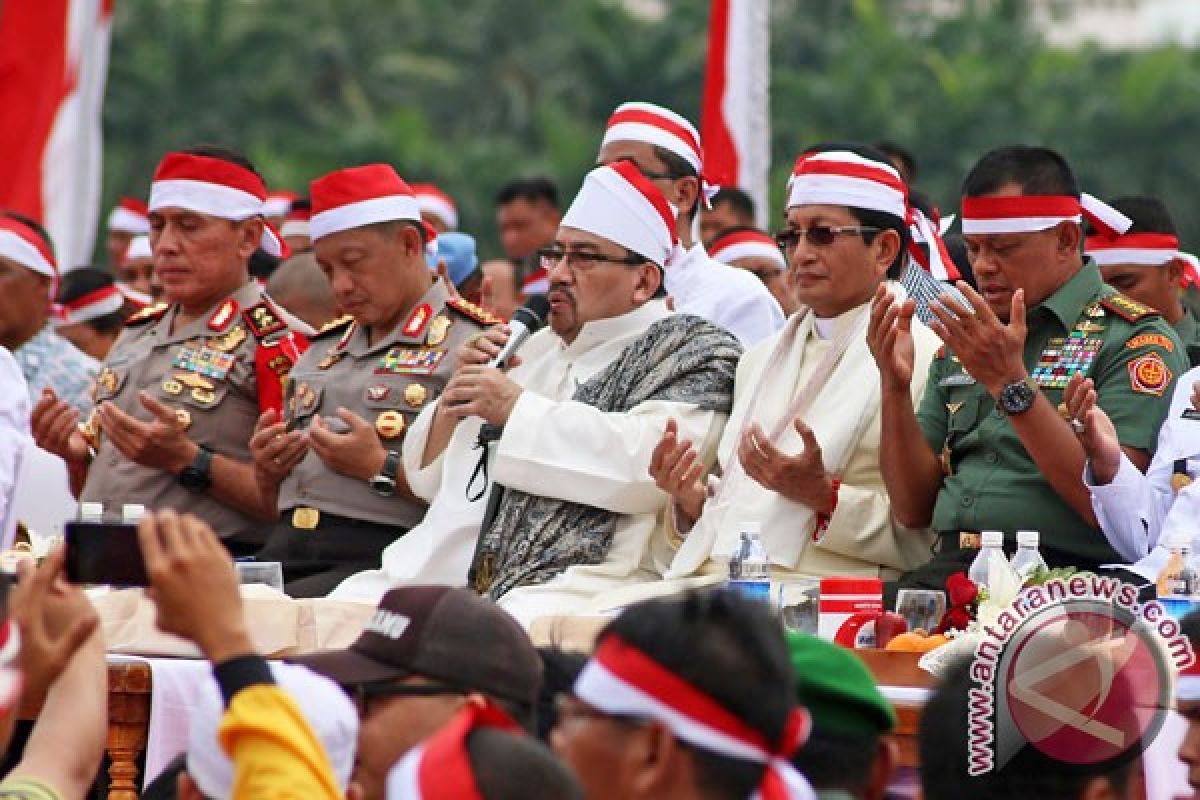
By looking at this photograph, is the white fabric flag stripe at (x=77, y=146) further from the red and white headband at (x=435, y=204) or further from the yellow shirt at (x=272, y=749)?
the yellow shirt at (x=272, y=749)

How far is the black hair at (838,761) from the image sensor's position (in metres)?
3.88

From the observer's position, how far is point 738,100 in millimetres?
12453

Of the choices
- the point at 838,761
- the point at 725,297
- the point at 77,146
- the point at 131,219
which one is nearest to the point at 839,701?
the point at 838,761

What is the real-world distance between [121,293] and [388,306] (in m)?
4.25

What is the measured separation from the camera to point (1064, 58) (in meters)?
46.1

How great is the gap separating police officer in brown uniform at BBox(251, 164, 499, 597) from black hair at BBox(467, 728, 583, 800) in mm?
4915

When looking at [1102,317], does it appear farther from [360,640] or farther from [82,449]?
[82,449]

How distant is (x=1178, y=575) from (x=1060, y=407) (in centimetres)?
101

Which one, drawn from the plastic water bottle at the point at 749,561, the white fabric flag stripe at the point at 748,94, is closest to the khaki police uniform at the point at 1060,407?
the plastic water bottle at the point at 749,561

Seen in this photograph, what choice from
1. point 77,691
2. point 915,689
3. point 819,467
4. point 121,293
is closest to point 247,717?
point 77,691

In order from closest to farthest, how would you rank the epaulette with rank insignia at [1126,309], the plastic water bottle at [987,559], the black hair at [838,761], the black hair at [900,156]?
the black hair at [838,761] → the plastic water bottle at [987,559] → the epaulette with rank insignia at [1126,309] → the black hair at [900,156]

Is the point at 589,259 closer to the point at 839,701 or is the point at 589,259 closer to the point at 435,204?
the point at 839,701

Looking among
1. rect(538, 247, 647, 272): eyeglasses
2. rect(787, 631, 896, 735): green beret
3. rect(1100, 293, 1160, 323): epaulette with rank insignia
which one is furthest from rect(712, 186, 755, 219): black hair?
rect(787, 631, 896, 735): green beret

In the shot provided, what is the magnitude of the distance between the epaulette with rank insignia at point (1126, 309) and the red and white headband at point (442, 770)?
394 centimetres
